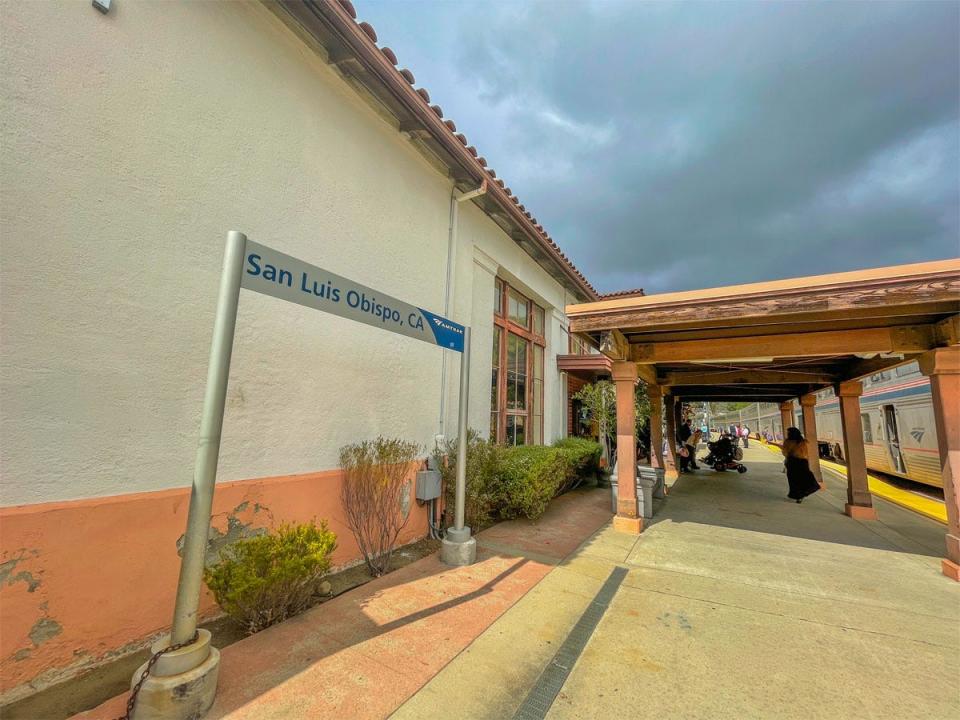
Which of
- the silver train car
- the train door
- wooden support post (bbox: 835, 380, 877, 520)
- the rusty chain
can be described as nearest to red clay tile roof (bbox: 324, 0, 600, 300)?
the rusty chain

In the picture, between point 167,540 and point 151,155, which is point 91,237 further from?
point 167,540

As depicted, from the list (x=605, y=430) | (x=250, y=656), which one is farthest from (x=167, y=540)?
(x=605, y=430)

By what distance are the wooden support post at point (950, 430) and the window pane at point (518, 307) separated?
6.12 metres

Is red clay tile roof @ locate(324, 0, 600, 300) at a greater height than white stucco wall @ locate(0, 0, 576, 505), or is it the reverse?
red clay tile roof @ locate(324, 0, 600, 300)

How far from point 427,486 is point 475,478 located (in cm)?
68

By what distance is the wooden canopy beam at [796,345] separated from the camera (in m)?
5.07

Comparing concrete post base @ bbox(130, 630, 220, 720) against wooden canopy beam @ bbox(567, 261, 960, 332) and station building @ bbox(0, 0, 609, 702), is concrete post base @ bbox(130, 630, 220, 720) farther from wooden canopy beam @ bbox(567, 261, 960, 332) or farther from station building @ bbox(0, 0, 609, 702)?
wooden canopy beam @ bbox(567, 261, 960, 332)

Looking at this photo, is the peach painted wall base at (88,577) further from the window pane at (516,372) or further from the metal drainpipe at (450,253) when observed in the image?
the window pane at (516,372)

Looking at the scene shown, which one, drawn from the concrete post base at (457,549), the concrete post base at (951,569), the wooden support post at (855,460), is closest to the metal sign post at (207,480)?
the concrete post base at (457,549)

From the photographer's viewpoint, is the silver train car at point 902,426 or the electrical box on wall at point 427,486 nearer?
the electrical box on wall at point 427,486

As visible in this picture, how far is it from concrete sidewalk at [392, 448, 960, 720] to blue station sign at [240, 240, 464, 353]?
93.1 inches

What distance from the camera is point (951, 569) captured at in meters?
4.40

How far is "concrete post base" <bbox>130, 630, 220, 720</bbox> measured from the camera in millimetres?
1884

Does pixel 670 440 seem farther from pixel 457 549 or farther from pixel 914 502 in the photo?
pixel 457 549
